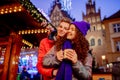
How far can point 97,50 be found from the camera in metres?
46.3

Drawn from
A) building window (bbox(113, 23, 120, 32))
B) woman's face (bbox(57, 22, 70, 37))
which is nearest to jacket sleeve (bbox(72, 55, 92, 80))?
woman's face (bbox(57, 22, 70, 37))

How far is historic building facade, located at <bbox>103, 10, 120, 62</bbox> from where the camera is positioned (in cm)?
2461

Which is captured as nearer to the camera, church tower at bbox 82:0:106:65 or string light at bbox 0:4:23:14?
string light at bbox 0:4:23:14

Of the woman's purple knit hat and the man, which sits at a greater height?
the woman's purple knit hat

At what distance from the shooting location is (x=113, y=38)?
25141 mm

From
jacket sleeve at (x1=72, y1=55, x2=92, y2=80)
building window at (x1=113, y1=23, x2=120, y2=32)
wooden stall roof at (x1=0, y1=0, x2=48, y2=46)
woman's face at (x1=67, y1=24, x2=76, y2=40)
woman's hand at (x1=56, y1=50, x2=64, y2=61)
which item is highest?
building window at (x1=113, y1=23, x2=120, y2=32)

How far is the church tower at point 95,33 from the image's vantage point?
46.4m

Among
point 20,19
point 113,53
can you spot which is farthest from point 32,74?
point 113,53

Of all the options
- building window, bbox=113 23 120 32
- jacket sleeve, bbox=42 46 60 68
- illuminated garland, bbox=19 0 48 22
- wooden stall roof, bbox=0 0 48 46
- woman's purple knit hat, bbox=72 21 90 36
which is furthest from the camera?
building window, bbox=113 23 120 32

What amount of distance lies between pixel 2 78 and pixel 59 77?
5.33 m

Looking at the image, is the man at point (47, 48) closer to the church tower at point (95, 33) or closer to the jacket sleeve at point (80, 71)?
the jacket sleeve at point (80, 71)

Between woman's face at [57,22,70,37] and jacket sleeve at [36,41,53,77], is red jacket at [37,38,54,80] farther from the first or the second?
woman's face at [57,22,70,37]

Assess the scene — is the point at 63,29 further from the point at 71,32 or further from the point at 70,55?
the point at 70,55

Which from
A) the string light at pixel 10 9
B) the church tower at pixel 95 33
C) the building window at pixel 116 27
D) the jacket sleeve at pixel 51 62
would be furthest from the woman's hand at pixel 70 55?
the church tower at pixel 95 33
